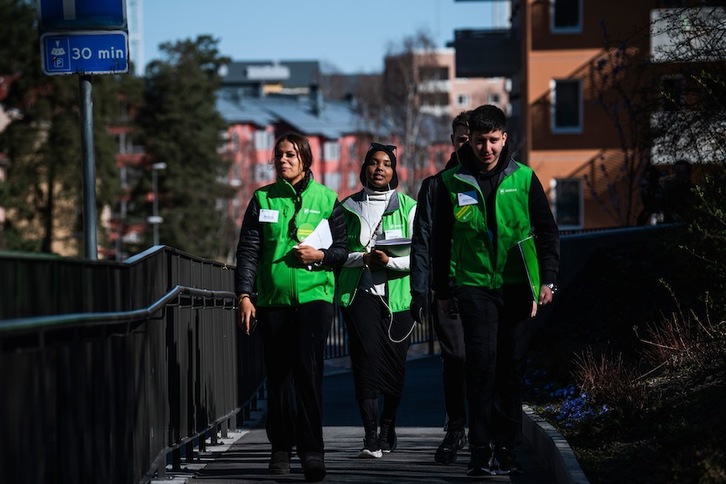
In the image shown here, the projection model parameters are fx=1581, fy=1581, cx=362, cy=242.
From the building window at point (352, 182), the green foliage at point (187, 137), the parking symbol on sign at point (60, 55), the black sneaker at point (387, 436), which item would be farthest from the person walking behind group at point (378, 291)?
the building window at point (352, 182)

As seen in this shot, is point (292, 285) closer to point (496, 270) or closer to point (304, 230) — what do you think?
point (304, 230)

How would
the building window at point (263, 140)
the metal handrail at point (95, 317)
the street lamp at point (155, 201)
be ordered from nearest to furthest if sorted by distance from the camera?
the metal handrail at point (95, 317)
the street lamp at point (155, 201)
the building window at point (263, 140)

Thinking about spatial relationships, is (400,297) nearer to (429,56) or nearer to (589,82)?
(589,82)

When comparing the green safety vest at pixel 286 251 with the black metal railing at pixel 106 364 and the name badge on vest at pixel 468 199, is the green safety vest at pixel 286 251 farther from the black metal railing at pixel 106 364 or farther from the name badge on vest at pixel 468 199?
the name badge on vest at pixel 468 199

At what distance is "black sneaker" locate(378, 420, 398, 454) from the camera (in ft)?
34.2

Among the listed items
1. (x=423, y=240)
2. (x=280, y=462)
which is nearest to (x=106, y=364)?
(x=280, y=462)

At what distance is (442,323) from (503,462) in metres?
1.33

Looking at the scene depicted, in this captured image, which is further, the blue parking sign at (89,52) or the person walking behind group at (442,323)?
the blue parking sign at (89,52)

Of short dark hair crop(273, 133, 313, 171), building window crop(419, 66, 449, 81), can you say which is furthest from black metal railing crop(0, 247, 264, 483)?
building window crop(419, 66, 449, 81)

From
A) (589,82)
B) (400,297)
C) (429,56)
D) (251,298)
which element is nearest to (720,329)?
(400,297)

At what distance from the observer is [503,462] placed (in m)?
8.84

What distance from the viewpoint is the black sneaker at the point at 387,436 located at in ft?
34.2

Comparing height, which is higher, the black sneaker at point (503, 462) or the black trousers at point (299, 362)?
the black trousers at point (299, 362)

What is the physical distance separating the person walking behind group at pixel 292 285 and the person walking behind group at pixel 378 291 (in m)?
1.17
